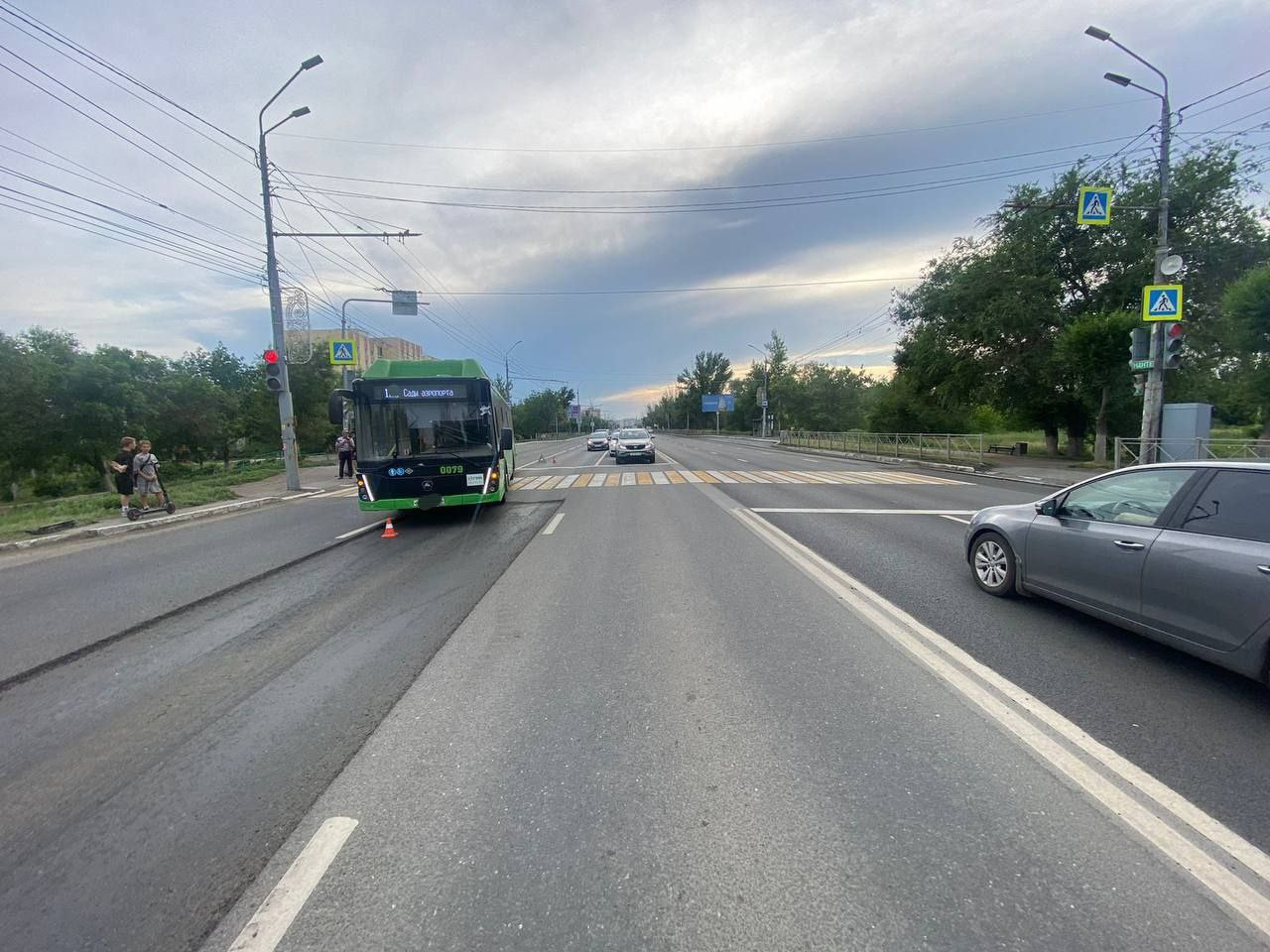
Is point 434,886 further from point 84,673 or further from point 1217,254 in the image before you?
point 1217,254

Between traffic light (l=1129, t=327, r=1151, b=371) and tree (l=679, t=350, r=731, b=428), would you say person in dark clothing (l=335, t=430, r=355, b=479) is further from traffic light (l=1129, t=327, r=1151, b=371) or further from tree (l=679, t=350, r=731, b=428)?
tree (l=679, t=350, r=731, b=428)

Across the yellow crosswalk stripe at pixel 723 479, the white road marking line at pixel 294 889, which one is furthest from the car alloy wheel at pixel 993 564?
the yellow crosswalk stripe at pixel 723 479

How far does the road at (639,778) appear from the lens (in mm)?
2033

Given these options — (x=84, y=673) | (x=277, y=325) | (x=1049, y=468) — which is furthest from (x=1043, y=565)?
(x=1049, y=468)

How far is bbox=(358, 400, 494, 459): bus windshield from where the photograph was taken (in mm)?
9891

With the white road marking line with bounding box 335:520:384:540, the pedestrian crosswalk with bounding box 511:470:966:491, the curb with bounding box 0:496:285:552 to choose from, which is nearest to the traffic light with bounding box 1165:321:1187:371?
the pedestrian crosswalk with bounding box 511:470:966:491

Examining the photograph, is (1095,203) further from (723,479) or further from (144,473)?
(144,473)

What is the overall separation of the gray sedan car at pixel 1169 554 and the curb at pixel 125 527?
14.4 m

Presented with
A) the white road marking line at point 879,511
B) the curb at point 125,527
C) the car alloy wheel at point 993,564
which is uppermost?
the car alloy wheel at point 993,564

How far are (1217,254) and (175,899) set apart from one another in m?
32.7

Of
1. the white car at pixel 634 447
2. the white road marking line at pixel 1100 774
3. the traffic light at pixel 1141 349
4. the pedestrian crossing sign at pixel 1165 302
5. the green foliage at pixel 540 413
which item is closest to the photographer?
the white road marking line at pixel 1100 774

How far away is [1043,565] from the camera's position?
4.93 metres

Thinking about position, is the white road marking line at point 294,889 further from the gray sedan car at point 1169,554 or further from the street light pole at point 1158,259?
the street light pole at point 1158,259

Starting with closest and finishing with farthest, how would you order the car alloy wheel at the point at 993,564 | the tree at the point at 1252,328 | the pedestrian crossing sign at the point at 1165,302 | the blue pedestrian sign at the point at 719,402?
the car alloy wheel at the point at 993,564
the pedestrian crossing sign at the point at 1165,302
the tree at the point at 1252,328
the blue pedestrian sign at the point at 719,402
